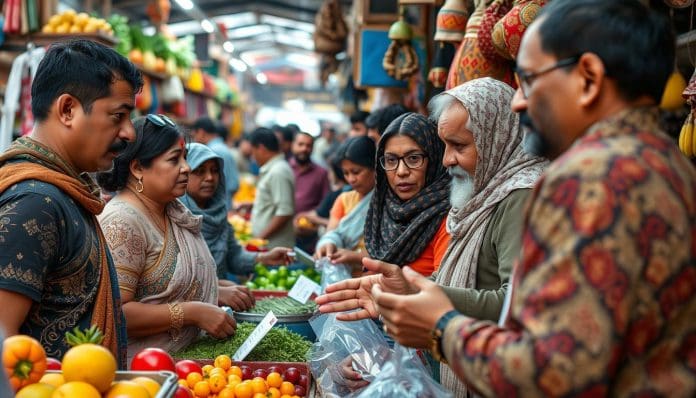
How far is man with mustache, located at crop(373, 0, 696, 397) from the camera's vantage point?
1.05 m

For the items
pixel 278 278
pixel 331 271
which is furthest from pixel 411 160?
pixel 278 278

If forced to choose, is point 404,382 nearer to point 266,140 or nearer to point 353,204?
point 353,204

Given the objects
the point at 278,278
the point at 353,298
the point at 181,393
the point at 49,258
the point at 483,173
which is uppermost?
the point at 483,173

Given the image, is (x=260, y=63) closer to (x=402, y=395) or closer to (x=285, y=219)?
(x=285, y=219)

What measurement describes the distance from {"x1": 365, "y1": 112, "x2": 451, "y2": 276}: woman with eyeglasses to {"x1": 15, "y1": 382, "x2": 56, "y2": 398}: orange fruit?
163cm

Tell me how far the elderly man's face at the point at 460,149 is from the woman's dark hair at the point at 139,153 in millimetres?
1134

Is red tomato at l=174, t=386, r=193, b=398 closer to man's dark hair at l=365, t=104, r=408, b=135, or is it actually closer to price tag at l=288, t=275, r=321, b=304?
price tag at l=288, t=275, r=321, b=304

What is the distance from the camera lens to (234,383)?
2479mm

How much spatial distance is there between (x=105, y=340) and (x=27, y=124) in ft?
16.9

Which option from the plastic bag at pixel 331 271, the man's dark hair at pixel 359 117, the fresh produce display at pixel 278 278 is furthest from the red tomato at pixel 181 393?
the man's dark hair at pixel 359 117

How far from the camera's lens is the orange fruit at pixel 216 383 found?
2.40 meters

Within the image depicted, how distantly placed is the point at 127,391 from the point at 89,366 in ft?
0.31

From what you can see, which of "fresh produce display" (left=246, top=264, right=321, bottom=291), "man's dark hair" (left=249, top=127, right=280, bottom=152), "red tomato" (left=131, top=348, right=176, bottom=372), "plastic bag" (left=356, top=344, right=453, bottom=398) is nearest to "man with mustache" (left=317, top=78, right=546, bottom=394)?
"plastic bag" (left=356, top=344, right=453, bottom=398)

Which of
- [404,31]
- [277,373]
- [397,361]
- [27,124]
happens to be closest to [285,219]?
[404,31]
